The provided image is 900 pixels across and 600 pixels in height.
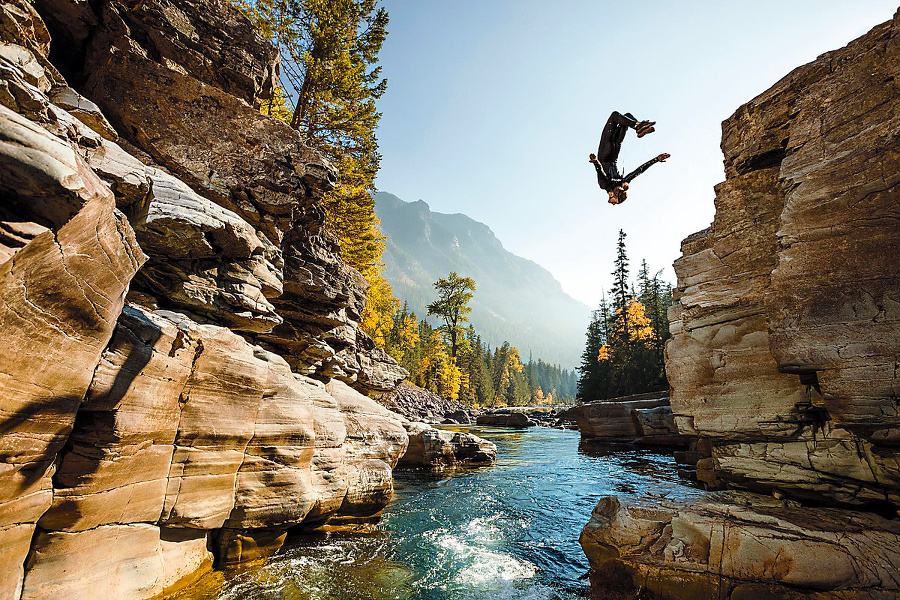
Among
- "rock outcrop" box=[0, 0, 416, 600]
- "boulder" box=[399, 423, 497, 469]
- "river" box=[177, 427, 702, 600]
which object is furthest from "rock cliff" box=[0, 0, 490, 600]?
"boulder" box=[399, 423, 497, 469]

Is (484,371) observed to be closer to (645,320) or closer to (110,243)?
(645,320)

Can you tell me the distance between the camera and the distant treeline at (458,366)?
169ft

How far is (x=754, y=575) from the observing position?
18.0 feet

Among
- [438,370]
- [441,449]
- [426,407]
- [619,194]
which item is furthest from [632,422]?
[438,370]

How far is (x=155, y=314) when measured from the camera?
6742 millimetres

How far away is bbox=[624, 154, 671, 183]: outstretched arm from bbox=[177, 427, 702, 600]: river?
253 inches

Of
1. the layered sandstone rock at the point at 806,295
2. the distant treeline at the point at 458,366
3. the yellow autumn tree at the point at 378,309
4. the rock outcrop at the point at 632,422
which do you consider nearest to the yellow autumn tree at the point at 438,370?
the distant treeline at the point at 458,366

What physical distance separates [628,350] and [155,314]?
155 ft

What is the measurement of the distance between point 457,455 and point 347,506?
32.7 feet

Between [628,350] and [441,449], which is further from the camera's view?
[628,350]

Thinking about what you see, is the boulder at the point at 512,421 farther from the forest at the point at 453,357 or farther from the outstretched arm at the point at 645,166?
the outstretched arm at the point at 645,166

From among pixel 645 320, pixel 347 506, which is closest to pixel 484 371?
pixel 645 320

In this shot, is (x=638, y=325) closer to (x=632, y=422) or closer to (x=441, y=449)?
(x=632, y=422)

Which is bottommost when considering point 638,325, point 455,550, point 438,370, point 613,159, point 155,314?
point 455,550
